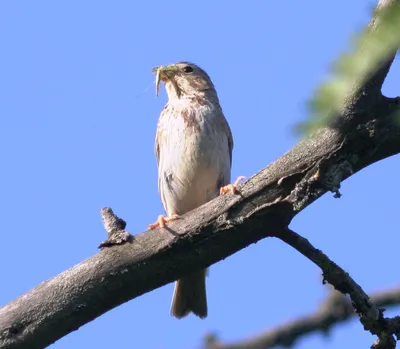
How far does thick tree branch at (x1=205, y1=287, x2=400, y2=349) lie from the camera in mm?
2869

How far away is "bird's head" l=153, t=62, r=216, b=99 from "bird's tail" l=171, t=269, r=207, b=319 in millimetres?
2201

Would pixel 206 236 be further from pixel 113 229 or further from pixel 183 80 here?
pixel 183 80

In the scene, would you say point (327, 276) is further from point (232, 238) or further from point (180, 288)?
point (180, 288)

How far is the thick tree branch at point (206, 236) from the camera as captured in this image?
2.73m

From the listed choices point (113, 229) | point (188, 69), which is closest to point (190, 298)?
point (113, 229)

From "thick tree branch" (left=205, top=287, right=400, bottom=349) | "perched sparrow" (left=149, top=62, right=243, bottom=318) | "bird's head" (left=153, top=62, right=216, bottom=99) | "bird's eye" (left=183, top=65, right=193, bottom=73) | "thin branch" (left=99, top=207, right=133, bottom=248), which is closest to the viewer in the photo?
"thick tree branch" (left=205, top=287, right=400, bottom=349)

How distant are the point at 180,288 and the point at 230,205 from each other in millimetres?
2764

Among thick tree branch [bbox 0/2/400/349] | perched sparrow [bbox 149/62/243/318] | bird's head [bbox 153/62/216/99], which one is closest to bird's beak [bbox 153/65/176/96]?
bird's head [bbox 153/62/216/99]

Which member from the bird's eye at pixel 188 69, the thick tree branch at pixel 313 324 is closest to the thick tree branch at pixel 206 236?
the thick tree branch at pixel 313 324

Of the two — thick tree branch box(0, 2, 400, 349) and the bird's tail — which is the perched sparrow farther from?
thick tree branch box(0, 2, 400, 349)

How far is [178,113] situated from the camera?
6289 mm

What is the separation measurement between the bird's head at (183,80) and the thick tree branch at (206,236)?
3.99 m

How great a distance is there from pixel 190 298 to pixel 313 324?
8.24 feet

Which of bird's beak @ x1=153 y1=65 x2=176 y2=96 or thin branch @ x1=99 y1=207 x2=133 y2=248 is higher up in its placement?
bird's beak @ x1=153 y1=65 x2=176 y2=96
